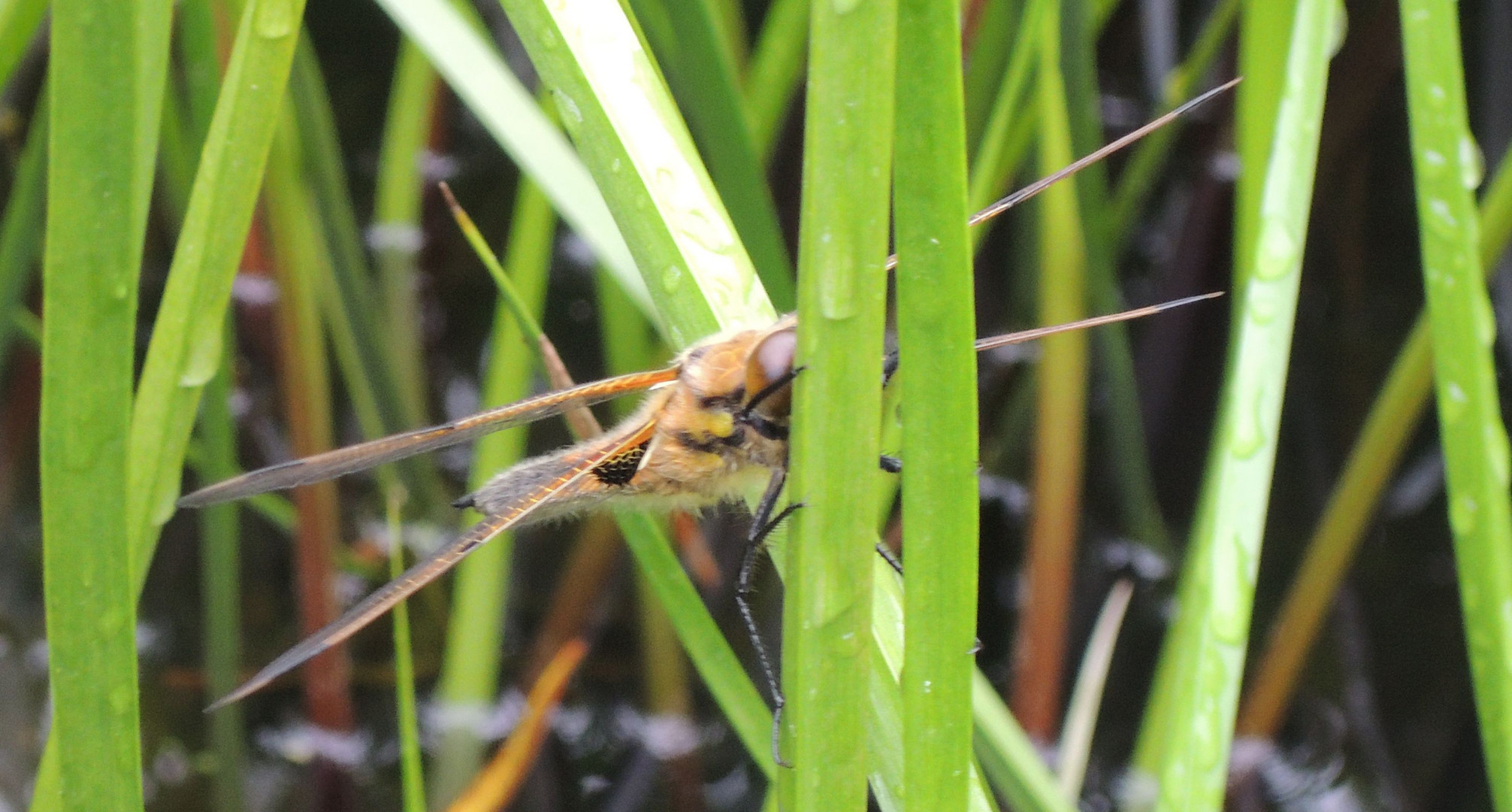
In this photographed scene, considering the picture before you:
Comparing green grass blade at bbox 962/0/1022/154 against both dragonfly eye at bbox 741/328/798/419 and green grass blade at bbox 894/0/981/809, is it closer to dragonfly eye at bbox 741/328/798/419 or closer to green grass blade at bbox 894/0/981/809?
dragonfly eye at bbox 741/328/798/419

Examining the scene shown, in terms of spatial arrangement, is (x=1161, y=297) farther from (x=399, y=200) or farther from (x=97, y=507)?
(x=97, y=507)

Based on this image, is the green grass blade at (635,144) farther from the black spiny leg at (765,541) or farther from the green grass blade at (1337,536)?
the green grass blade at (1337,536)

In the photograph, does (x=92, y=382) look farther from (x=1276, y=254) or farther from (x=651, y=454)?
(x=1276, y=254)

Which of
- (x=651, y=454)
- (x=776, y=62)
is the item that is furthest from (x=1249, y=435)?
(x=776, y=62)

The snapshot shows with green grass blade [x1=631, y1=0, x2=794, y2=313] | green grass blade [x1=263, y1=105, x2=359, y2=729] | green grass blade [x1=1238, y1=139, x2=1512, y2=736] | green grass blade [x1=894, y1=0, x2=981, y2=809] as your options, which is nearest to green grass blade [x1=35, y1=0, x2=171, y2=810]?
green grass blade [x1=894, y1=0, x2=981, y2=809]

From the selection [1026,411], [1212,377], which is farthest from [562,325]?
[1212,377]

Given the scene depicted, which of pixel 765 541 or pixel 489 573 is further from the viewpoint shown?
pixel 489 573
